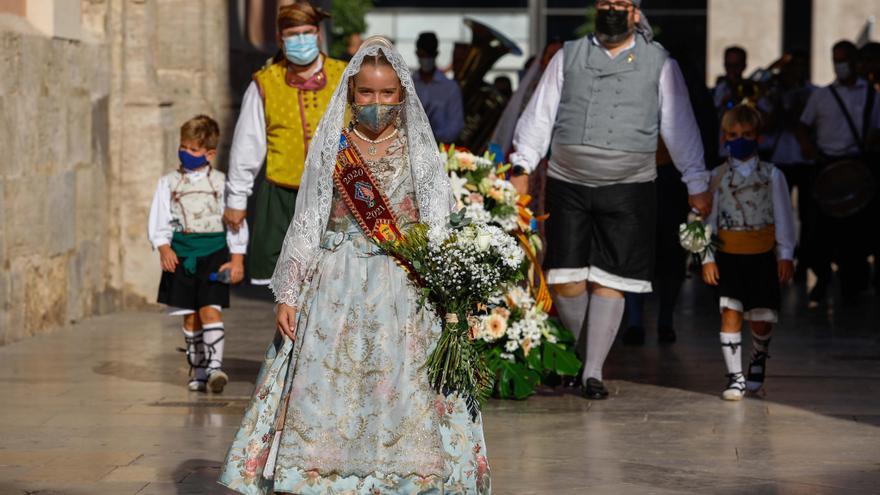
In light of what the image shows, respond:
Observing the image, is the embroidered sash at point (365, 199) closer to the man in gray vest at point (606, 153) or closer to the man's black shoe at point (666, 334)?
the man in gray vest at point (606, 153)

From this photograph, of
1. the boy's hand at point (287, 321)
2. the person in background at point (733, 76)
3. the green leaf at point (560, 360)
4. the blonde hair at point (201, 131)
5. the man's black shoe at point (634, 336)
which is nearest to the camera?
the boy's hand at point (287, 321)

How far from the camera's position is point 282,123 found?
962 centimetres

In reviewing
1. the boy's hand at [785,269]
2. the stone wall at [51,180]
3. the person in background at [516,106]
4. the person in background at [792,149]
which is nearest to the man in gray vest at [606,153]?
the boy's hand at [785,269]

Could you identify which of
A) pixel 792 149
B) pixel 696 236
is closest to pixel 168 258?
pixel 696 236

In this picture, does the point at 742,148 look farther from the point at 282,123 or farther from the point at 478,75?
the point at 478,75

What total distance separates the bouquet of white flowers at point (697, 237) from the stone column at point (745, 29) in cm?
3041

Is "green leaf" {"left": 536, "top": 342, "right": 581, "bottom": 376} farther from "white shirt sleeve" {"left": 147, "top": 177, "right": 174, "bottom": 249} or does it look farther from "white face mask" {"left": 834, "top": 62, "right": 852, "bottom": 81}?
"white face mask" {"left": 834, "top": 62, "right": 852, "bottom": 81}

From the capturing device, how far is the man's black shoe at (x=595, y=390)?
32.6 feet

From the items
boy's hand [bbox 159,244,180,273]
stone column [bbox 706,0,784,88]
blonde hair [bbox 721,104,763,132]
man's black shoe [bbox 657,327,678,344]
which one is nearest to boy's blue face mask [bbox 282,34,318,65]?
boy's hand [bbox 159,244,180,273]

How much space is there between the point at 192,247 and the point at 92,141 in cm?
355

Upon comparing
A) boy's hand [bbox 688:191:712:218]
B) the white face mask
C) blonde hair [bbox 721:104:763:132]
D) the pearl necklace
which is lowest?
boy's hand [bbox 688:191:712:218]

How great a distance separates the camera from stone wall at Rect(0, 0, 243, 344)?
12.2 metres

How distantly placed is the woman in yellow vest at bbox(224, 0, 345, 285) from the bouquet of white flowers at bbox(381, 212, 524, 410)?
9.18 feet

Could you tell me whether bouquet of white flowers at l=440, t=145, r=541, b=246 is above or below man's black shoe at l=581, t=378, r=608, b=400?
above
